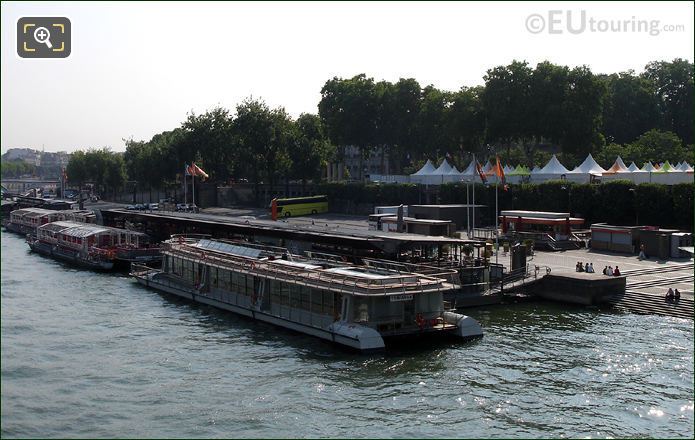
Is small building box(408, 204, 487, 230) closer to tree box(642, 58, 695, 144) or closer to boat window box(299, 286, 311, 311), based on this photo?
boat window box(299, 286, 311, 311)

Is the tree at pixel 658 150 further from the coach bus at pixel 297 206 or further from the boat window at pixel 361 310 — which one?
the boat window at pixel 361 310

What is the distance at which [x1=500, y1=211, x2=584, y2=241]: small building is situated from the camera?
6825 centimetres

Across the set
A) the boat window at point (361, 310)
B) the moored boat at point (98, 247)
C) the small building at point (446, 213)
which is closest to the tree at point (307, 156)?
the small building at point (446, 213)

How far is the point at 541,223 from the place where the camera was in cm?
7025

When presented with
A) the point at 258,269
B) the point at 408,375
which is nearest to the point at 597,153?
the point at 258,269

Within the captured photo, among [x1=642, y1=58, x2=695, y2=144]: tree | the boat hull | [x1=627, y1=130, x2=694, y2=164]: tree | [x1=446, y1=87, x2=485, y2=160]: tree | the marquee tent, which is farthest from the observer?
[x1=642, y1=58, x2=695, y2=144]: tree

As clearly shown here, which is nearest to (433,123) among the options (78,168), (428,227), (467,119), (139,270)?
(467,119)

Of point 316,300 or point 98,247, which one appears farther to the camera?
point 98,247

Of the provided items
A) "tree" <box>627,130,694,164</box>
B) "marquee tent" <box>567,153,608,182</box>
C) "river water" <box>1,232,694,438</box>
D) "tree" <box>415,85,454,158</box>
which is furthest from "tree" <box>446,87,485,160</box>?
"river water" <box>1,232,694,438</box>

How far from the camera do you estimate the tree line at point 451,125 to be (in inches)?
4112

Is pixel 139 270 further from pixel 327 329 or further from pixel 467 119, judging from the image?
pixel 467 119

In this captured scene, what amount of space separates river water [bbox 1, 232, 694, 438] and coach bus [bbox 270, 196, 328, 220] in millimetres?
61595

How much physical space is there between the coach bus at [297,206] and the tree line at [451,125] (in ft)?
36.6

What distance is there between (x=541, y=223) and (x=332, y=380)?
1705 inches
